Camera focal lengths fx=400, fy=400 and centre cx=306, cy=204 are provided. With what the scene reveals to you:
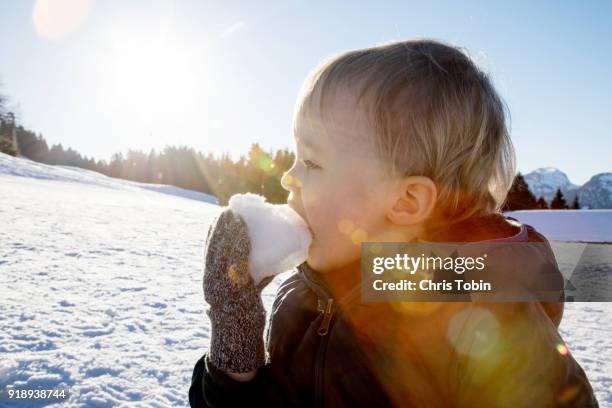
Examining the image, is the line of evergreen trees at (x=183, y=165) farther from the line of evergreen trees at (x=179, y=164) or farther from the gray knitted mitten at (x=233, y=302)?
the gray knitted mitten at (x=233, y=302)

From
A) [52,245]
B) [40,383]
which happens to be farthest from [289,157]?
[40,383]

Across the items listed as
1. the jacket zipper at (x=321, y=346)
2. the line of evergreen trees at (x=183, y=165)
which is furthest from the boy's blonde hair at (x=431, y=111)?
the line of evergreen trees at (x=183, y=165)

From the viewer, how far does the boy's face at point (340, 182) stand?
3.77 ft

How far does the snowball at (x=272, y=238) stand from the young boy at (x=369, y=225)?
0.11ft

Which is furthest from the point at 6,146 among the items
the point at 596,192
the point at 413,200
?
the point at 596,192

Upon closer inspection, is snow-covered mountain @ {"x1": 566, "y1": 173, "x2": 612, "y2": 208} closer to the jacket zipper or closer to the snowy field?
the snowy field

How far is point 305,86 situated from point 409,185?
0.47 m

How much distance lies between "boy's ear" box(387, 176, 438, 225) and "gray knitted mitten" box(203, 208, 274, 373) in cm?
45

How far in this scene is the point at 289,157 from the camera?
38.5 meters

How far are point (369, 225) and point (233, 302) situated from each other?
45 cm

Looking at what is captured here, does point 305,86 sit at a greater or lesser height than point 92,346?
greater

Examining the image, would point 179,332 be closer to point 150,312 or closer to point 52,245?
point 150,312

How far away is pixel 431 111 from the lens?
1138mm

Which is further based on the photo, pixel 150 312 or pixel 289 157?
pixel 289 157
